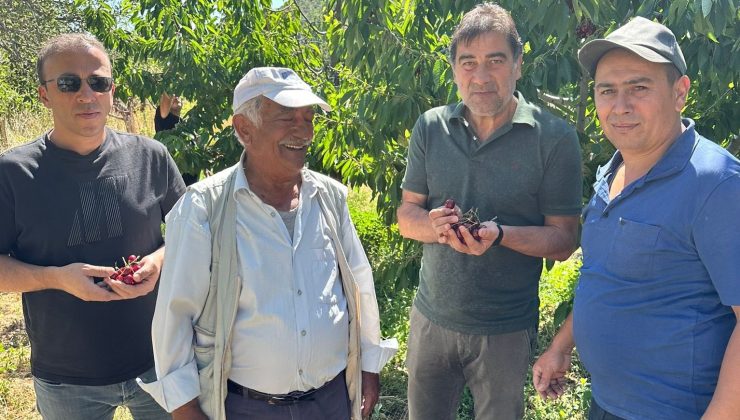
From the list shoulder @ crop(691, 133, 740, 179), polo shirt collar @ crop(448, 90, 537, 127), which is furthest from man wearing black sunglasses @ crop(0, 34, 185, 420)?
shoulder @ crop(691, 133, 740, 179)

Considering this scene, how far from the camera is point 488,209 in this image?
2.45m

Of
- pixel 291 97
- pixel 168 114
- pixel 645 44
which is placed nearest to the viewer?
pixel 645 44

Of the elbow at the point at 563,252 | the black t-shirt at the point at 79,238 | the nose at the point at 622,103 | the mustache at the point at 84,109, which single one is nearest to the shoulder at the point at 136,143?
the black t-shirt at the point at 79,238

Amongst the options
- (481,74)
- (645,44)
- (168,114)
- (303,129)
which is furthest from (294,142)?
(168,114)

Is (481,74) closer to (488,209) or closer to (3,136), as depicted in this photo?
(488,209)

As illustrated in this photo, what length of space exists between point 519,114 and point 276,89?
37.9 inches

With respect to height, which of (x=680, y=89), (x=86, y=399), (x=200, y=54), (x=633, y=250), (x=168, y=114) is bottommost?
(x=86, y=399)

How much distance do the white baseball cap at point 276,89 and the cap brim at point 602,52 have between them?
88 centimetres

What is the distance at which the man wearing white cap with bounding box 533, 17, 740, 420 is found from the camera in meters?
1.64

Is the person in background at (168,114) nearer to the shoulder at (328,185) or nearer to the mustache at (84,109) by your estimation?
the mustache at (84,109)

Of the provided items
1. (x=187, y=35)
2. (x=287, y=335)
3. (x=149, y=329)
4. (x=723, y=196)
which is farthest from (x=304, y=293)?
(x=187, y=35)

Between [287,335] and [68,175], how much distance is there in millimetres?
1071

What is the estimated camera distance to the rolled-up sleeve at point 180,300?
198 cm

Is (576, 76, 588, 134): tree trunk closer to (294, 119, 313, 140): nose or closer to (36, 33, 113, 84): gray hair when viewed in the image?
(294, 119, 313, 140): nose
